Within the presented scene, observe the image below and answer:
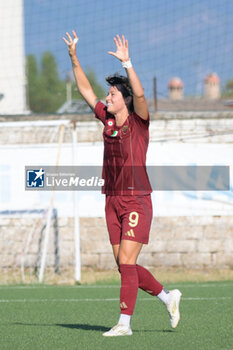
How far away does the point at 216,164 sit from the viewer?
1461 cm

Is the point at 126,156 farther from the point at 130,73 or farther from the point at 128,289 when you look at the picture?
the point at 128,289

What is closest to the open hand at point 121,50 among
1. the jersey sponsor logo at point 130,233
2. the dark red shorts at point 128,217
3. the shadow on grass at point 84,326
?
the dark red shorts at point 128,217

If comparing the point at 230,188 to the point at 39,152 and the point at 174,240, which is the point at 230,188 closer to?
the point at 174,240

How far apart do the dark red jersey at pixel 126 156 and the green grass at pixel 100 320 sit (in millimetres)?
1219

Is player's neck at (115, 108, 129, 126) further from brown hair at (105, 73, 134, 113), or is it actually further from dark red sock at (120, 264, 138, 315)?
dark red sock at (120, 264, 138, 315)

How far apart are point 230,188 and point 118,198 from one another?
838cm

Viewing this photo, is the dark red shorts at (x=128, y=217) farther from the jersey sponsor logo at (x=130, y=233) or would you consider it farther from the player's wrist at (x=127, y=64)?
the player's wrist at (x=127, y=64)

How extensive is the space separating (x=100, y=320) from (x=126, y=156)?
7.01ft

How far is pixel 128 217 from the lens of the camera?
20.7 ft

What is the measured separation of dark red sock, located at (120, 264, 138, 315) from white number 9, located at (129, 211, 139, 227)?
0.34m

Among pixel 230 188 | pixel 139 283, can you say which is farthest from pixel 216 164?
pixel 139 283

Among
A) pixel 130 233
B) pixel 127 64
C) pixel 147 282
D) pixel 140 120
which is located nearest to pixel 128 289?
pixel 147 282

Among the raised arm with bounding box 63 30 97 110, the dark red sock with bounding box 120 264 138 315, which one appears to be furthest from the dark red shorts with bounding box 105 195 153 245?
the raised arm with bounding box 63 30 97 110

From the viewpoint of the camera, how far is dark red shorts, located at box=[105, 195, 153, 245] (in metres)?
6.28
